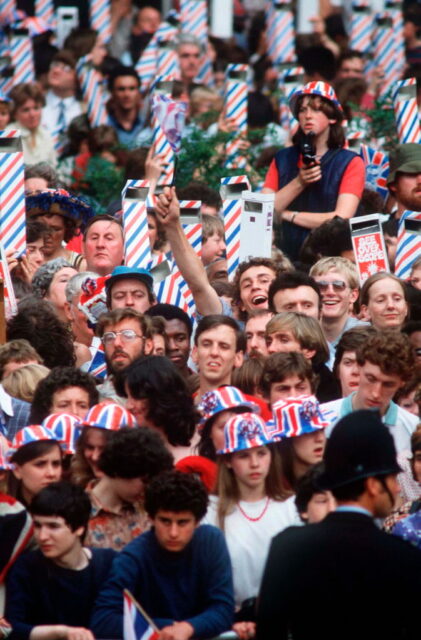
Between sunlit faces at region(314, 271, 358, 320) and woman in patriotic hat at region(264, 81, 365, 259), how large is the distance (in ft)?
4.97

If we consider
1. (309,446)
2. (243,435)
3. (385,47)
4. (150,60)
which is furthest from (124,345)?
(385,47)

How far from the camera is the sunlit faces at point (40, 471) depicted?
27.8 feet

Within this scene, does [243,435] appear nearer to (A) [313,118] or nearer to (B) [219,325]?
(B) [219,325]

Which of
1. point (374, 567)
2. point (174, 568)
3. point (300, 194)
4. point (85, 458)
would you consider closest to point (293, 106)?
point (300, 194)

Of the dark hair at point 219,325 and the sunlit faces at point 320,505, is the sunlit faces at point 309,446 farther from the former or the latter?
the dark hair at point 219,325

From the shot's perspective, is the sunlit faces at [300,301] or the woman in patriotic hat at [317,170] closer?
the sunlit faces at [300,301]

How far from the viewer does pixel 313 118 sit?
12.9 metres

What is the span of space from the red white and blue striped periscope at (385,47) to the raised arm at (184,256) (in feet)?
33.1

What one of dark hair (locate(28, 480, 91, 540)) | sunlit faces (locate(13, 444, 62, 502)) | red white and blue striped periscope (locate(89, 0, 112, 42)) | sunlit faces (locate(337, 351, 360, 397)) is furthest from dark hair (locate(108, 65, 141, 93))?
dark hair (locate(28, 480, 91, 540))

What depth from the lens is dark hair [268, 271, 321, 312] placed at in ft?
35.4

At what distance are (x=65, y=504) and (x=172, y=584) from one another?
1.87ft

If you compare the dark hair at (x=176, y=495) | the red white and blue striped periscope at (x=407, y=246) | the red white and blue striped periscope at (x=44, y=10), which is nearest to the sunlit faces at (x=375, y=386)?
the dark hair at (x=176, y=495)

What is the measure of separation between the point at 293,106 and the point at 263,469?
5.24 metres

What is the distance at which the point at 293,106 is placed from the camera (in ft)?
43.0
